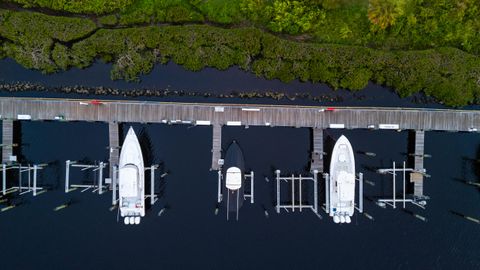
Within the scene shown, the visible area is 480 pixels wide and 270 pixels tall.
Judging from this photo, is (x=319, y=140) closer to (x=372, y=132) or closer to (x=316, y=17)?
(x=372, y=132)

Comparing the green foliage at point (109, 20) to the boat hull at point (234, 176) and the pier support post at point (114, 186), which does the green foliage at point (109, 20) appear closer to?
the pier support post at point (114, 186)

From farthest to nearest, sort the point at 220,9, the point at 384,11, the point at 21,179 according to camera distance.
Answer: the point at 21,179 → the point at 220,9 → the point at 384,11

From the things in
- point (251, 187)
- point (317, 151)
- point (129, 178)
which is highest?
point (317, 151)

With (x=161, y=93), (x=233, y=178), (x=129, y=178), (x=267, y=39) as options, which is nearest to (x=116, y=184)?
(x=129, y=178)

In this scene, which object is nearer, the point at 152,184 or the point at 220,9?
the point at 220,9

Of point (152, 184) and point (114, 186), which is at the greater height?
point (152, 184)

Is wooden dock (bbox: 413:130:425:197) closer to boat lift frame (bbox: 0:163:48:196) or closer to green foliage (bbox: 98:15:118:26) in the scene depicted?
green foliage (bbox: 98:15:118:26)

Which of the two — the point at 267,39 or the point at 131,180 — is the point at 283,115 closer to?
the point at 267,39
